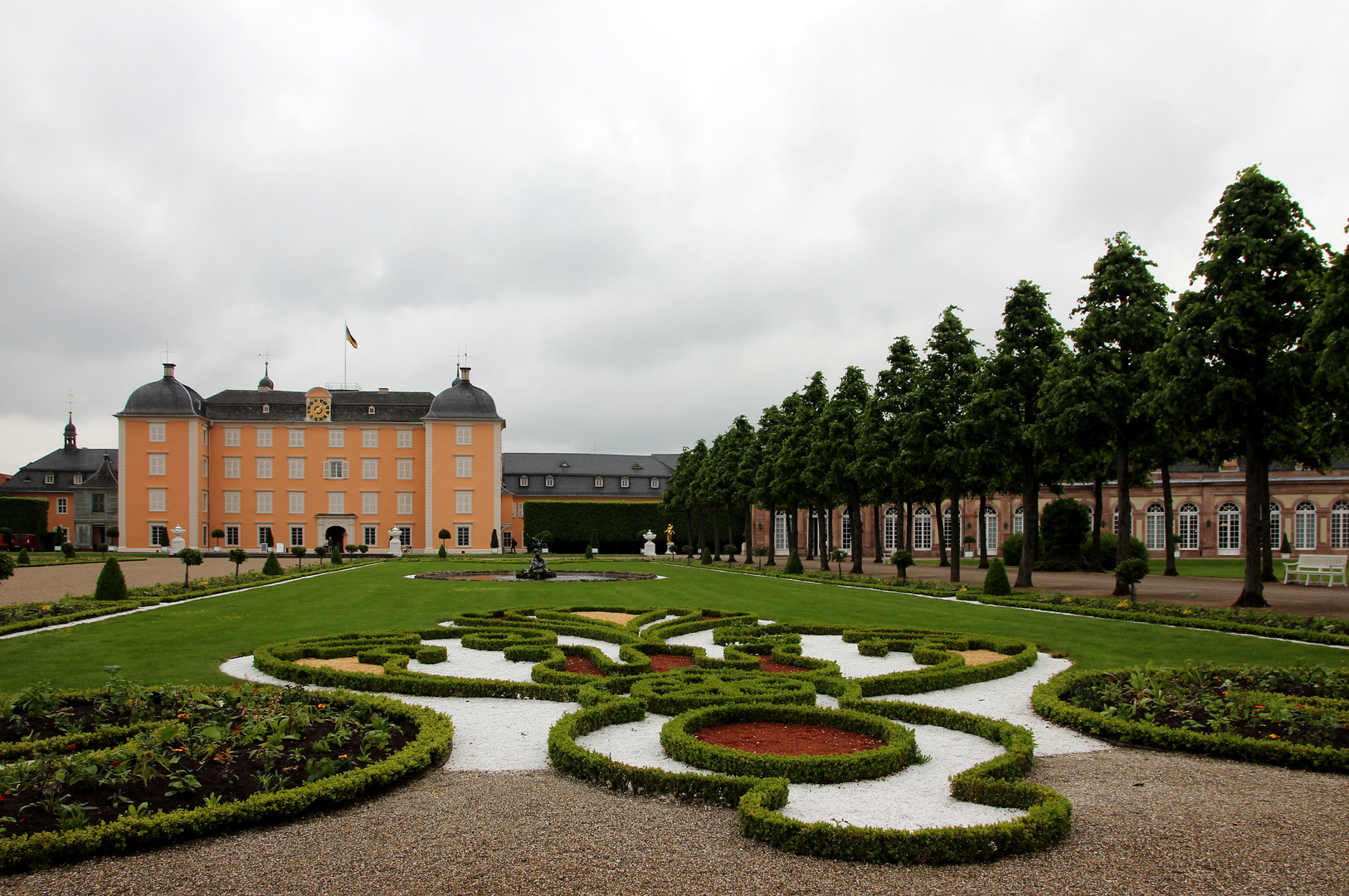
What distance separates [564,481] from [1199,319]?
181 ft

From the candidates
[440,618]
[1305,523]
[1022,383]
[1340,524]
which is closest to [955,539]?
[1022,383]

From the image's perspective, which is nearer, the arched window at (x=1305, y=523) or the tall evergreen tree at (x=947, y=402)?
the tall evergreen tree at (x=947, y=402)

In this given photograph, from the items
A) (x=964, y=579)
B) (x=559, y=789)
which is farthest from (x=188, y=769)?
(x=964, y=579)

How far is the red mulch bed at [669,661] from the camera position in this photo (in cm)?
1056

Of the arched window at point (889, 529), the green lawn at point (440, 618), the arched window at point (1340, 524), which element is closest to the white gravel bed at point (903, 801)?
the green lawn at point (440, 618)

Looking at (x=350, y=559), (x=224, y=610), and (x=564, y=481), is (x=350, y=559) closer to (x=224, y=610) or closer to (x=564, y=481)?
(x=564, y=481)

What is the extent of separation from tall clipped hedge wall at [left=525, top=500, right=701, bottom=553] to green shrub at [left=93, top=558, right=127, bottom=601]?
43.3 meters

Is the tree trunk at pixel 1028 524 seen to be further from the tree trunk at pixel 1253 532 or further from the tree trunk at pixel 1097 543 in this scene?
the tree trunk at pixel 1097 543

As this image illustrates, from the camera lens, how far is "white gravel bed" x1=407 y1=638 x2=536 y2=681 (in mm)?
10445

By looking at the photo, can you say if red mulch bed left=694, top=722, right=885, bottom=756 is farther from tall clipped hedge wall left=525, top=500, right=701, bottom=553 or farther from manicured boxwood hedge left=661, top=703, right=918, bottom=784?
tall clipped hedge wall left=525, top=500, right=701, bottom=553

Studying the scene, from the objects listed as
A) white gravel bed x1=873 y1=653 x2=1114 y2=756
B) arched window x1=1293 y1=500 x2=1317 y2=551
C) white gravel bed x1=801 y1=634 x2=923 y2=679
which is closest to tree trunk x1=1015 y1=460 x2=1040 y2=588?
white gravel bed x1=801 y1=634 x2=923 y2=679

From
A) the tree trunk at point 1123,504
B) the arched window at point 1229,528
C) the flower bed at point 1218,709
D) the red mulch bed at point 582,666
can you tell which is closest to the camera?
the flower bed at point 1218,709

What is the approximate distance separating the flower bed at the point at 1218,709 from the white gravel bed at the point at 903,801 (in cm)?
147

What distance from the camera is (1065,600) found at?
1873cm
